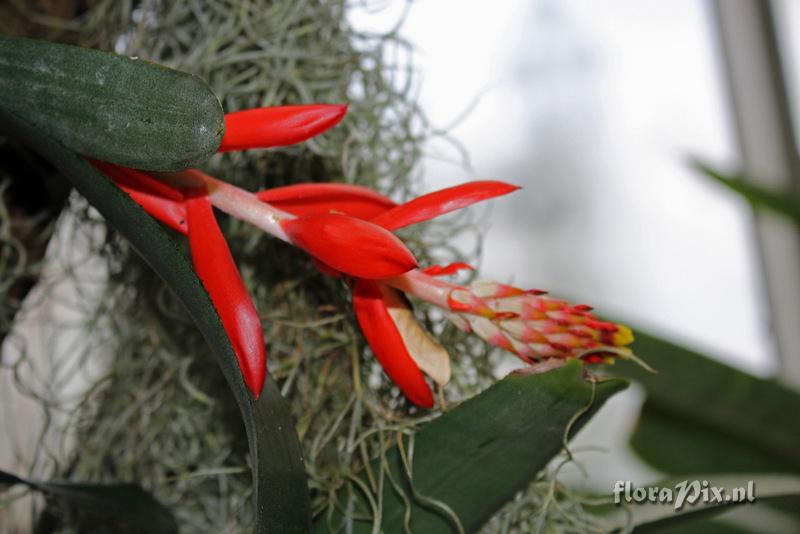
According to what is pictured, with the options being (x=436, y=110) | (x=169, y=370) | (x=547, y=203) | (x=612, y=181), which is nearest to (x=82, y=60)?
(x=169, y=370)

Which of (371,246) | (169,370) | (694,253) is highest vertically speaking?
(371,246)

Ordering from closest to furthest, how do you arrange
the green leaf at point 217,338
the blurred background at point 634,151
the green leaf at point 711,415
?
1. the green leaf at point 217,338
2. the green leaf at point 711,415
3. the blurred background at point 634,151

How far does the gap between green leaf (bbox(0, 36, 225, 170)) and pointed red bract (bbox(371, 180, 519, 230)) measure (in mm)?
77

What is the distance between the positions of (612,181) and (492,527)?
1163mm

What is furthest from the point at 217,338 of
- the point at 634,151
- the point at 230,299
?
the point at 634,151

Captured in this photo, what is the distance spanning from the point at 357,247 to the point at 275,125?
6 cm

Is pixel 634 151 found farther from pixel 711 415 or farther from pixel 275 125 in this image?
pixel 275 125

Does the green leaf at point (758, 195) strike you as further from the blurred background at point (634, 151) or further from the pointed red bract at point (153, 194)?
the pointed red bract at point (153, 194)

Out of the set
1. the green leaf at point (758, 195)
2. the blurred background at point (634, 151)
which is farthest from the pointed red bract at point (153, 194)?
the blurred background at point (634, 151)

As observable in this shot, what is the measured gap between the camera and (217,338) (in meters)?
0.26

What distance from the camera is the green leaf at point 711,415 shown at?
2.45 feet

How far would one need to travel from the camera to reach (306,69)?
18.5 inches

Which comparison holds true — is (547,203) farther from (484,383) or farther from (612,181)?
(484,383)

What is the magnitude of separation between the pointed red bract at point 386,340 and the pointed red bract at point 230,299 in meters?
0.06
